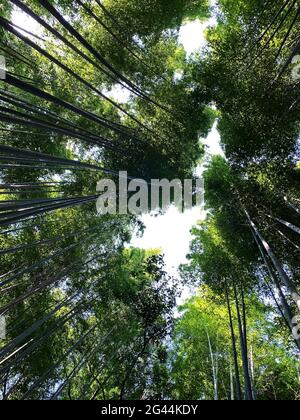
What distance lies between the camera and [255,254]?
6.15m

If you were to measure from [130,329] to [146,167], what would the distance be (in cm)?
342

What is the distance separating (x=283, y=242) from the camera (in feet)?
18.1

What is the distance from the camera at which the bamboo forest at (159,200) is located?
17.7 ft

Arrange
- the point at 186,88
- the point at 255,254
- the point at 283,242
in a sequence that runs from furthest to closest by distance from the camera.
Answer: the point at 186,88 → the point at 255,254 → the point at 283,242

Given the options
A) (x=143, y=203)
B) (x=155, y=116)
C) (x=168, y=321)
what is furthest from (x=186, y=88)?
(x=168, y=321)

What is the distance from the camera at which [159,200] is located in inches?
302

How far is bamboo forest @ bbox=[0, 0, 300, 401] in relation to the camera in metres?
5.40

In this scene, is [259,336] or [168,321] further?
[259,336]

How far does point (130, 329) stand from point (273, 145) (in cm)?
460

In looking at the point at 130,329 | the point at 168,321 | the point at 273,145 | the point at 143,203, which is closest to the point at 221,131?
the point at 273,145

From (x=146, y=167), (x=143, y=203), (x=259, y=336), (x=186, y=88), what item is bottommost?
(x=259, y=336)

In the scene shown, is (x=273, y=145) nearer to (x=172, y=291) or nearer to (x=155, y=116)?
(x=155, y=116)
